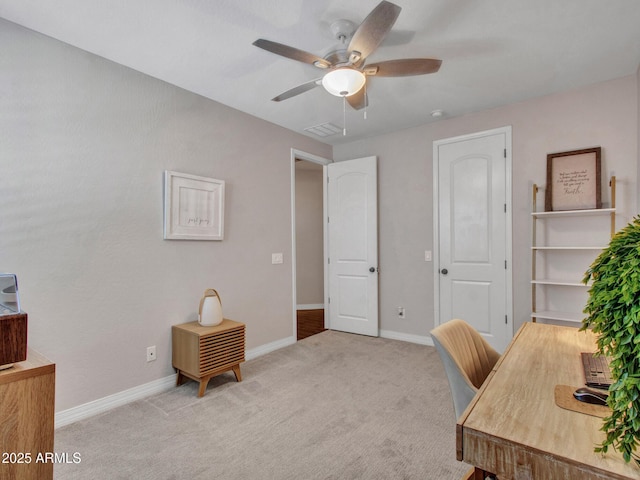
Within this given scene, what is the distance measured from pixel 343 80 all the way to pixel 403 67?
0.38m

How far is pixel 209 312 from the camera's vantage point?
2.79 meters

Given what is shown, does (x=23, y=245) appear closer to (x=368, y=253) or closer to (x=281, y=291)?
(x=281, y=291)

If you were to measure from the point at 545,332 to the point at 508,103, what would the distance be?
8.31 ft

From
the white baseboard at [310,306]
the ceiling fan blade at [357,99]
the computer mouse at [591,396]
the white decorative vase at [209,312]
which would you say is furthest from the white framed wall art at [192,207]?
the white baseboard at [310,306]

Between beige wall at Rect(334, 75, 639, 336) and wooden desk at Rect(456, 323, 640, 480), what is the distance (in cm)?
246

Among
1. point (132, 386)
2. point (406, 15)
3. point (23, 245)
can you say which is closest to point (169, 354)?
point (132, 386)

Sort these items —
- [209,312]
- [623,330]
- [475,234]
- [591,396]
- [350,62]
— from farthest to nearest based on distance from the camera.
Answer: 1. [475,234]
2. [209,312]
3. [350,62]
4. [591,396]
5. [623,330]

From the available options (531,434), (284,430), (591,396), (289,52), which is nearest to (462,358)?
(591,396)

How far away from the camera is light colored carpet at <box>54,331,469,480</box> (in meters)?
1.78

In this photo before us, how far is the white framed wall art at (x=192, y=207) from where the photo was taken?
2803mm

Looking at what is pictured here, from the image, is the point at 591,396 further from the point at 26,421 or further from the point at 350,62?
the point at 350,62

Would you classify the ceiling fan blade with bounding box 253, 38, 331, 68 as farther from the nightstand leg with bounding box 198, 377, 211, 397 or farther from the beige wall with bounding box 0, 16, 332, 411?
the nightstand leg with bounding box 198, 377, 211, 397

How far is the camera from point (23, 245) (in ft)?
6.81

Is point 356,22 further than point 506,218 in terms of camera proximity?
Answer: No
